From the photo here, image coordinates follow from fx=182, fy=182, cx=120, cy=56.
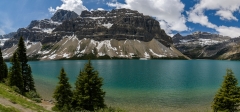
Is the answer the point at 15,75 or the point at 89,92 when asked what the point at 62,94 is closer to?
the point at 89,92

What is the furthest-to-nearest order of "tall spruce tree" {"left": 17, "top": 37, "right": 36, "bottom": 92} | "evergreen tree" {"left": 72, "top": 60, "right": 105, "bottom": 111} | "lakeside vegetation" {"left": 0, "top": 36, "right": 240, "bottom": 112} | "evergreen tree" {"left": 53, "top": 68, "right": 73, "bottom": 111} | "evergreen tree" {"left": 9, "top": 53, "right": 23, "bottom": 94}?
"tall spruce tree" {"left": 17, "top": 37, "right": 36, "bottom": 92} < "evergreen tree" {"left": 9, "top": 53, "right": 23, "bottom": 94} < "evergreen tree" {"left": 53, "top": 68, "right": 73, "bottom": 111} < "evergreen tree" {"left": 72, "top": 60, "right": 105, "bottom": 111} < "lakeside vegetation" {"left": 0, "top": 36, "right": 240, "bottom": 112}

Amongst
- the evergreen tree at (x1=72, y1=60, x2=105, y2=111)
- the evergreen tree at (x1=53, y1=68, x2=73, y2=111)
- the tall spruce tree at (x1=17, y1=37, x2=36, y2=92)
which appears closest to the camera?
the evergreen tree at (x1=72, y1=60, x2=105, y2=111)

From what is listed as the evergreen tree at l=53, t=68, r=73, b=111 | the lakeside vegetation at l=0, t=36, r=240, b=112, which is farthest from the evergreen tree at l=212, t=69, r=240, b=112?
the evergreen tree at l=53, t=68, r=73, b=111

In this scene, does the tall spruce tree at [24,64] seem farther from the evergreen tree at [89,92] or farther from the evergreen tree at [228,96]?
the evergreen tree at [228,96]

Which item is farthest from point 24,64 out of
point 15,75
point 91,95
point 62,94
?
point 91,95

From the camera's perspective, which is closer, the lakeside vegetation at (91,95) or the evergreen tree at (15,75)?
the lakeside vegetation at (91,95)

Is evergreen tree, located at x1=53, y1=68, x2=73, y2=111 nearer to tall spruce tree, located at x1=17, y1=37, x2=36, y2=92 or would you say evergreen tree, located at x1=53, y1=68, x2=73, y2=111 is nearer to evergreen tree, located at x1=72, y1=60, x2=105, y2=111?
evergreen tree, located at x1=72, y1=60, x2=105, y2=111

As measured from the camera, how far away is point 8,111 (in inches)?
705

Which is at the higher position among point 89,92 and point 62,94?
point 89,92

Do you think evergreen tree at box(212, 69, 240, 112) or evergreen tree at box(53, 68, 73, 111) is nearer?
evergreen tree at box(212, 69, 240, 112)

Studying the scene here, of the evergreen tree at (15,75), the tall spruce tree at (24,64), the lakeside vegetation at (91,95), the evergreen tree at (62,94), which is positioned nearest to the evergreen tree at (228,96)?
the lakeside vegetation at (91,95)

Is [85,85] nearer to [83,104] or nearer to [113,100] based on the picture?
[83,104]

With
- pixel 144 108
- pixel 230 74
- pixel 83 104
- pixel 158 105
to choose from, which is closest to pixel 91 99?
pixel 83 104

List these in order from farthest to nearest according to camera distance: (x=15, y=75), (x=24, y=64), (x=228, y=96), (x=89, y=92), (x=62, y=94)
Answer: (x=24, y=64), (x=15, y=75), (x=62, y=94), (x=89, y=92), (x=228, y=96)
